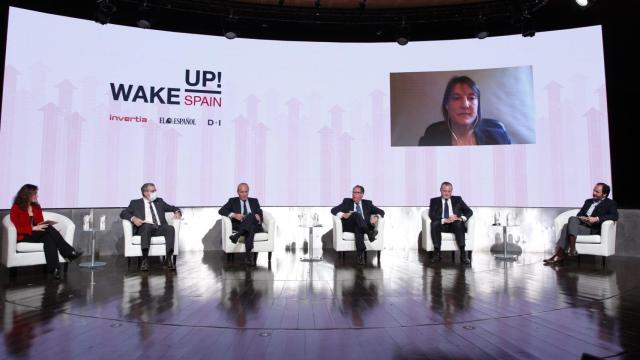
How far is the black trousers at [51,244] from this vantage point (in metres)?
4.41

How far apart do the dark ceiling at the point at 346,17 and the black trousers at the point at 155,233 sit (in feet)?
9.79

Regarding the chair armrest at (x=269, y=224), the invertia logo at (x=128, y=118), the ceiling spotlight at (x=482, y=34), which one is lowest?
the chair armrest at (x=269, y=224)

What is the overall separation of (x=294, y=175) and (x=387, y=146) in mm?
1548

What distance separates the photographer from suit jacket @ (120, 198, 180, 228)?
514 centimetres

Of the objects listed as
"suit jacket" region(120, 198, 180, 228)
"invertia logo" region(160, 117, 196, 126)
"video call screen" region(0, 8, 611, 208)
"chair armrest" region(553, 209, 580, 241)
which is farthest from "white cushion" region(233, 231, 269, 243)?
"chair armrest" region(553, 209, 580, 241)

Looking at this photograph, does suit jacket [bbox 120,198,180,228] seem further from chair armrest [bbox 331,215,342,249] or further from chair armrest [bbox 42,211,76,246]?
chair armrest [bbox 331,215,342,249]

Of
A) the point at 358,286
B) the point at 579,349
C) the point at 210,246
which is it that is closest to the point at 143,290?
the point at 358,286

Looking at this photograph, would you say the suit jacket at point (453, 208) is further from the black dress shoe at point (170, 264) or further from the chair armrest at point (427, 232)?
the black dress shoe at point (170, 264)

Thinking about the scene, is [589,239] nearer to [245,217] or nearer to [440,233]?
[440,233]

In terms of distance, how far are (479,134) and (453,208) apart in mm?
1428

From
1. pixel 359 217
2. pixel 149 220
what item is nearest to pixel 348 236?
pixel 359 217

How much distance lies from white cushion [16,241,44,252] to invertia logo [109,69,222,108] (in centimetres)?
248

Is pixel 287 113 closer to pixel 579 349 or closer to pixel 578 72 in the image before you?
pixel 578 72

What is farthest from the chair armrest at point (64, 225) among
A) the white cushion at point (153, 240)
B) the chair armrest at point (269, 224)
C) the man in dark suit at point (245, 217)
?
the chair armrest at point (269, 224)
